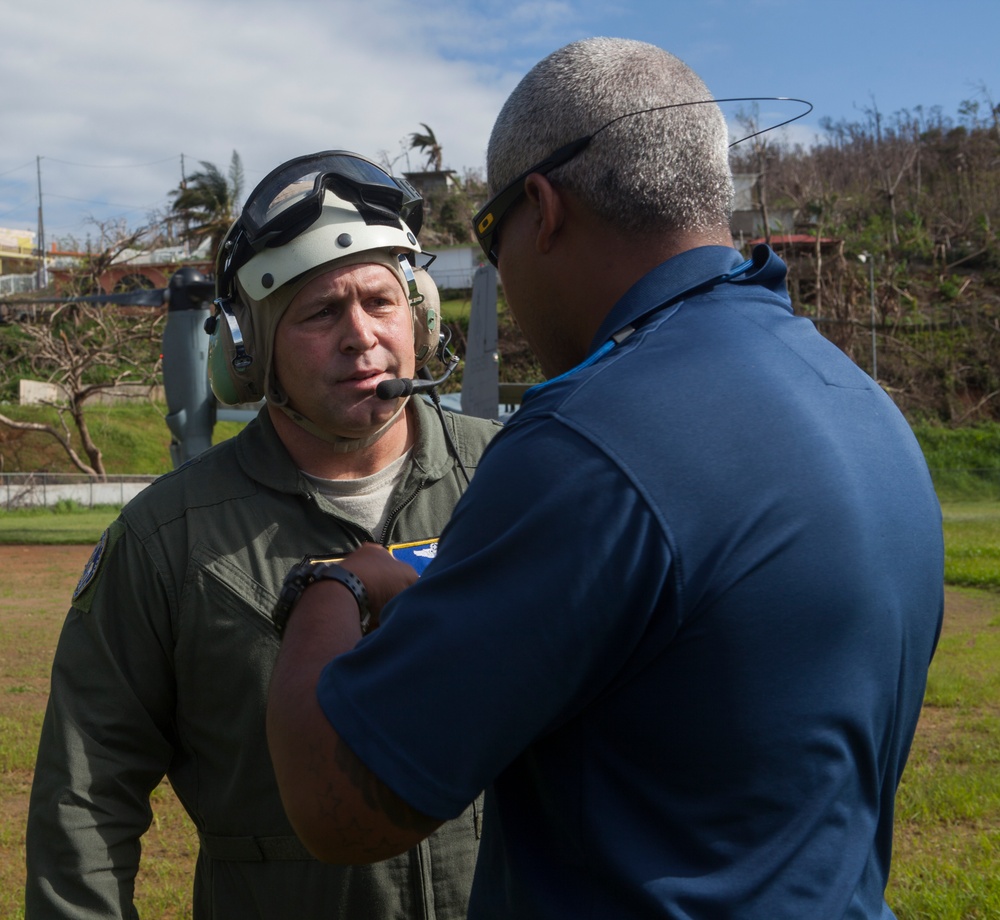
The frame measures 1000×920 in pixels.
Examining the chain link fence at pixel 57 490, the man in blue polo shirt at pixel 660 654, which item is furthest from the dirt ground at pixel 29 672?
the chain link fence at pixel 57 490

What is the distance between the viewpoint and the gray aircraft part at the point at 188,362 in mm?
8312

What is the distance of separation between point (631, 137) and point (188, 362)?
7741 millimetres

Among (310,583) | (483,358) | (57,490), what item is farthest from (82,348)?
(310,583)

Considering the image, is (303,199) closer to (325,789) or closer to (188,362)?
(325,789)

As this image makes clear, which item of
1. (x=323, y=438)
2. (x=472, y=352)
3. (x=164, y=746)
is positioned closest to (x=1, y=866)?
(x=164, y=746)

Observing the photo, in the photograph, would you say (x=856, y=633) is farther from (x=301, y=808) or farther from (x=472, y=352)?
(x=472, y=352)

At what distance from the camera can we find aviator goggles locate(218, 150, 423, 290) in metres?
2.37

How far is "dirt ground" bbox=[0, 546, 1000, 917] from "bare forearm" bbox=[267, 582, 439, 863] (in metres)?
3.99

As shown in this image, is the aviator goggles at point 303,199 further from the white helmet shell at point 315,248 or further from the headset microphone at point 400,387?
the headset microphone at point 400,387

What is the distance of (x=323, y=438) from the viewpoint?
2479 mm

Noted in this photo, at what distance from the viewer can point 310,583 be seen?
4.95ft

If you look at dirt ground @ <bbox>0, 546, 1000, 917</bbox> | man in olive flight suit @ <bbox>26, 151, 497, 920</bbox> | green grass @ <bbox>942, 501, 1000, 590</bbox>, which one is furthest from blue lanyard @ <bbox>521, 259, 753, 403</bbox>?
green grass @ <bbox>942, 501, 1000, 590</bbox>

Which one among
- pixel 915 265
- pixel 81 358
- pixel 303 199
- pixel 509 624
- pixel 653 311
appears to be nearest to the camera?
pixel 509 624

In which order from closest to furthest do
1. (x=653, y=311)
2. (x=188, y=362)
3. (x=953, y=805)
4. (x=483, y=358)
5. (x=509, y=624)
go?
(x=509, y=624) < (x=653, y=311) < (x=953, y=805) < (x=188, y=362) < (x=483, y=358)
